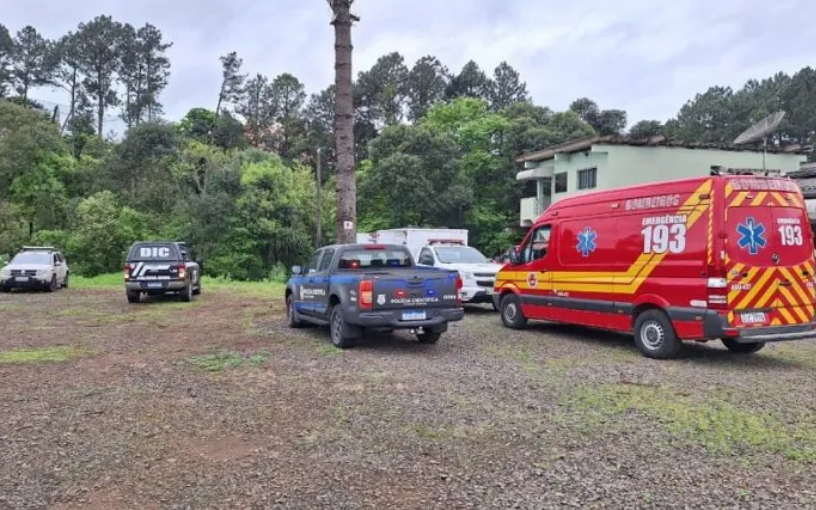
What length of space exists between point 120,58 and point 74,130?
9.53 metres

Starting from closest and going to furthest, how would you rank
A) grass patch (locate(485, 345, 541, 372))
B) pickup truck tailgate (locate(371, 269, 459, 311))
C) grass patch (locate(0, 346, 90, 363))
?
1. grass patch (locate(485, 345, 541, 372))
2. grass patch (locate(0, 346, 90, 363))
3. pickup truck tailgate (locate(371, 269, 459, 311))

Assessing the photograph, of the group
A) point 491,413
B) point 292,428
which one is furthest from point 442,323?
point 292,428

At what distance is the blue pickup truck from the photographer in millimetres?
9172

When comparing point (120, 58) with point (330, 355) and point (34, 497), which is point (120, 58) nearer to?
point (330, 355)

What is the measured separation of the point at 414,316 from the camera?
9.30 m

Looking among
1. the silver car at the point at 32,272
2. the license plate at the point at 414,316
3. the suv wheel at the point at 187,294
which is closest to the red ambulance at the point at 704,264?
the license plate at the point at 414,316

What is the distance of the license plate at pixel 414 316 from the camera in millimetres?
9250

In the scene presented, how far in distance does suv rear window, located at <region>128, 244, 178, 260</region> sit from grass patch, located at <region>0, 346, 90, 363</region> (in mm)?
7802

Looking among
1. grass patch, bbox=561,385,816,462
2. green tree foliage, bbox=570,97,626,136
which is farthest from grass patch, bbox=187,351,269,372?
green tree foliage, bbox=570,97,626,136

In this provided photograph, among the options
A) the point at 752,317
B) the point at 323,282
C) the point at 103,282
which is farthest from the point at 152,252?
the point at 752,317

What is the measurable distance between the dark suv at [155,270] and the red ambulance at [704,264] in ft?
39.3

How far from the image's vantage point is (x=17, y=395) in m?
6.71

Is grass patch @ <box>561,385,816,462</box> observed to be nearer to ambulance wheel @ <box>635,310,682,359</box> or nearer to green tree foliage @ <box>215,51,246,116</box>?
ambulance wheel @ <box>635,310,682,359</box>

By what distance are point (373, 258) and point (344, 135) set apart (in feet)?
18.0
